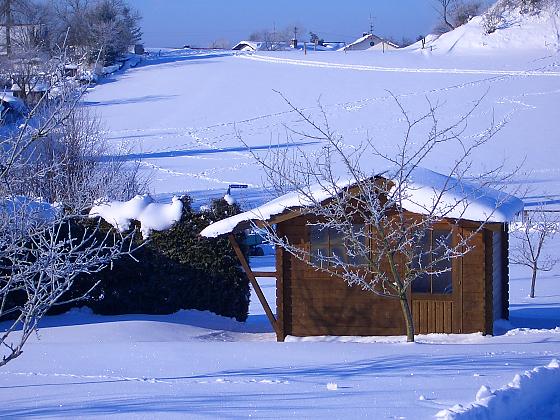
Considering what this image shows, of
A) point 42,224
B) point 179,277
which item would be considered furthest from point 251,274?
point 42,224

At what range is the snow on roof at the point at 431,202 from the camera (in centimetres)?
1244

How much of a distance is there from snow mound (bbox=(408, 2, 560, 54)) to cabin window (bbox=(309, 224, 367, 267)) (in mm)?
49791

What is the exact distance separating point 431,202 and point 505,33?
5494cm

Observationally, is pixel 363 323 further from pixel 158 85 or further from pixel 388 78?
pixel 158 85

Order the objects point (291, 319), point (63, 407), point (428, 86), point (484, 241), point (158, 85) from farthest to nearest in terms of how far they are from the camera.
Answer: point (158, 85)
point (428, 86)
point (291, 319)
point (484, 241)
point (63, 407)

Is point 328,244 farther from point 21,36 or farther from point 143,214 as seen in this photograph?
point 21,36

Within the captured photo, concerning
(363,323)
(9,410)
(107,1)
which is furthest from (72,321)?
(107,1)

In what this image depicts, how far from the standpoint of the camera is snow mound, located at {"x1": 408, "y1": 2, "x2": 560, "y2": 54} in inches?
2429

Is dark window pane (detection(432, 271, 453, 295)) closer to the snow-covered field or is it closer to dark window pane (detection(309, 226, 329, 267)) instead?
the snow-covered field

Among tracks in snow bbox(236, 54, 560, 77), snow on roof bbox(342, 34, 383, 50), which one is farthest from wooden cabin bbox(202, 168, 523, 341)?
snow on roof bbox(342, 34, 383, 50)

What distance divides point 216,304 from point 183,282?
2.22 feet

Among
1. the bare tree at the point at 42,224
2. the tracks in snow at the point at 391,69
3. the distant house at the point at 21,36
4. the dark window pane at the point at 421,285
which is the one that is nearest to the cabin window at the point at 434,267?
the dark window pane at the point at 421,285

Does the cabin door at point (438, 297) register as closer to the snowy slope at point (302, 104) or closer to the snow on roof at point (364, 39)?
the snowy slope at point (302, 104)

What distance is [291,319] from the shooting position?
1428 cm
